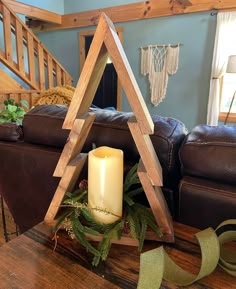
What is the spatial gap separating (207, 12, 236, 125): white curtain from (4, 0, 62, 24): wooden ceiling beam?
2.85 meters

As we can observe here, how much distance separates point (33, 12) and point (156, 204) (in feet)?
13.9

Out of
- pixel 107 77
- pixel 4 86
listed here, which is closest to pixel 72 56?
pixel 107 77

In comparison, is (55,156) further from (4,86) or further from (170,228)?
(4,86)

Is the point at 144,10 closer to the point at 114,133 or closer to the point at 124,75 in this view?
the point at 114,133

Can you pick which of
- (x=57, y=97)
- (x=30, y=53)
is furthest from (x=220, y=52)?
(x=30, y=53)

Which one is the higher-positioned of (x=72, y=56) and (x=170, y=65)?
(x=72, y=56)

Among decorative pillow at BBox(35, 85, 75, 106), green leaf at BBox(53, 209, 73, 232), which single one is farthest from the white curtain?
green leaf at BBox(53, 209, 73, 232)

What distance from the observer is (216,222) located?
637 mm

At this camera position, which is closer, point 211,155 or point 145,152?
point 145,152

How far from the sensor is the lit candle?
1.81ft

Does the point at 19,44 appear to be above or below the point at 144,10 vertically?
below

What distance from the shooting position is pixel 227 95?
3.45m

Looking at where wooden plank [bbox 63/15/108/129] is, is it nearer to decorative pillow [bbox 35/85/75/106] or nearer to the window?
decorative pillow [bbox 35/85/75/106]

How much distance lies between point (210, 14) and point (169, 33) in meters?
0.61
